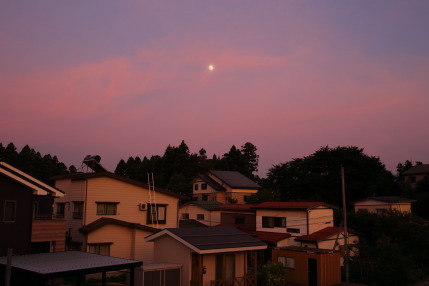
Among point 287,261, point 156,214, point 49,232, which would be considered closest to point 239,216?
point 156,214

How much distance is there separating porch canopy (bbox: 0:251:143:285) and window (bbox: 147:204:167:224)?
1507 cm

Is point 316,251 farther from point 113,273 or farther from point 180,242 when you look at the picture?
point 113,273

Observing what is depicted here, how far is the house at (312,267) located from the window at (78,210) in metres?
16.5

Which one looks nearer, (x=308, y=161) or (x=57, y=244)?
(x=57, y=244)

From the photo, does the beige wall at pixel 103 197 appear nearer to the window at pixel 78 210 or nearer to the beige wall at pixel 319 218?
the window at pixel 78 210

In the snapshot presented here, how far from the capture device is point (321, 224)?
38719 millimetres

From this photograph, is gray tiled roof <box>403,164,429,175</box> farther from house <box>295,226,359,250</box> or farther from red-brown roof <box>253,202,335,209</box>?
house <box>295,226,359,250</box>

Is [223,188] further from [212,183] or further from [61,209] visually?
[61,209]

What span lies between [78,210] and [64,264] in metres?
16.1

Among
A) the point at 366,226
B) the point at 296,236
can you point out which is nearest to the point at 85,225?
the point at 296,236

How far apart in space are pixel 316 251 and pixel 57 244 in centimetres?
1760

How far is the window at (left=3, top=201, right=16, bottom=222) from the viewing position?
757 inches

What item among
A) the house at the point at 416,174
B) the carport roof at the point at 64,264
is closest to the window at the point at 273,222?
the carport roof at the point at 64,264

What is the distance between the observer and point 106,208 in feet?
103
